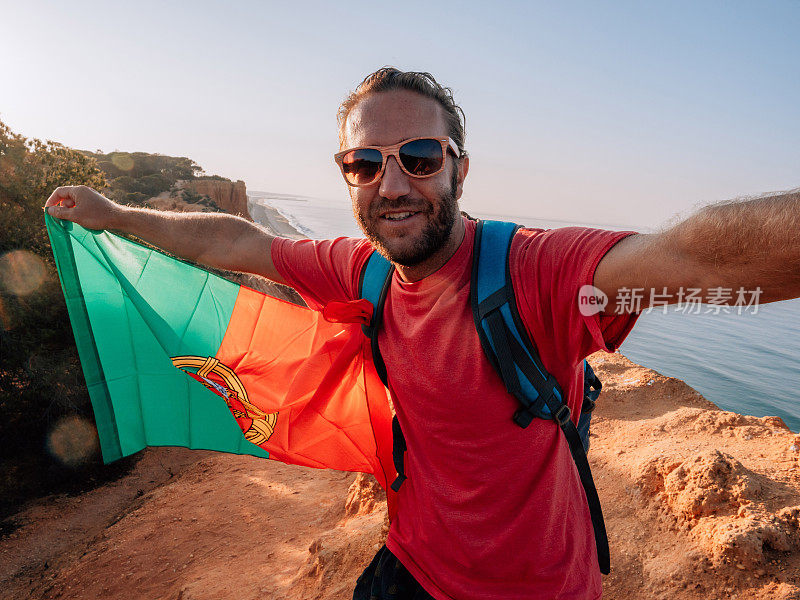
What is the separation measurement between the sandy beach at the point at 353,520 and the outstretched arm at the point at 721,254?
2.97 m

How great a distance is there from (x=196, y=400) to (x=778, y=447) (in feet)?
18.3

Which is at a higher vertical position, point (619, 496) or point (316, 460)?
point (316, 460)

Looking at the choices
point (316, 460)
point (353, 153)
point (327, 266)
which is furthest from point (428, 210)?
point (316, 460)

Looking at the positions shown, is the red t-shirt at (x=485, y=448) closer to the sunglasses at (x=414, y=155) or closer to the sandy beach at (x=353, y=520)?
the sunglasses at (x=414, y=155)

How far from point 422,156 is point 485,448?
126 cm

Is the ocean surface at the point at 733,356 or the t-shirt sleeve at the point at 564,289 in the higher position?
the t-shirt sleeve at the point at 564,289

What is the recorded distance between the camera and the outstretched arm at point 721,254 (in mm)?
1052

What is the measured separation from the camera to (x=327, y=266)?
2.46m

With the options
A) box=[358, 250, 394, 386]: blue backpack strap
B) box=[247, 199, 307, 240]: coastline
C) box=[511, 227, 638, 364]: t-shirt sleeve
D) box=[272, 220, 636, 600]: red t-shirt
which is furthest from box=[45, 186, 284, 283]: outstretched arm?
box=[247, 199, 307, 240]: coastline

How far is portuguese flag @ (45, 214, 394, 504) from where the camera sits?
2.87 meters

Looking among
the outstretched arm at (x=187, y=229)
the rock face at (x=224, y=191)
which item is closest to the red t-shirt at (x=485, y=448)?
the outstretched arm at (x=187, y=229)

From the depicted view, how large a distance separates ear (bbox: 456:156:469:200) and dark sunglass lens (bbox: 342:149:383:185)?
0.40 meters

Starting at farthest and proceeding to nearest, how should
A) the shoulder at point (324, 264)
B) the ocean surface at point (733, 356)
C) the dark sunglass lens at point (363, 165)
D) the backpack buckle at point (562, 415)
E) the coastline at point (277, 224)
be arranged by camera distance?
the coastline at point (277, 224) → the ocean surface at point (733, 356) → the shoulder at point (324, 264) → the dark sunglass lens at point (363, 165) → the backpack buckle at point (562, 415)

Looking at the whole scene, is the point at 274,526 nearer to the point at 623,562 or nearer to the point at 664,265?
the point at 623,562
